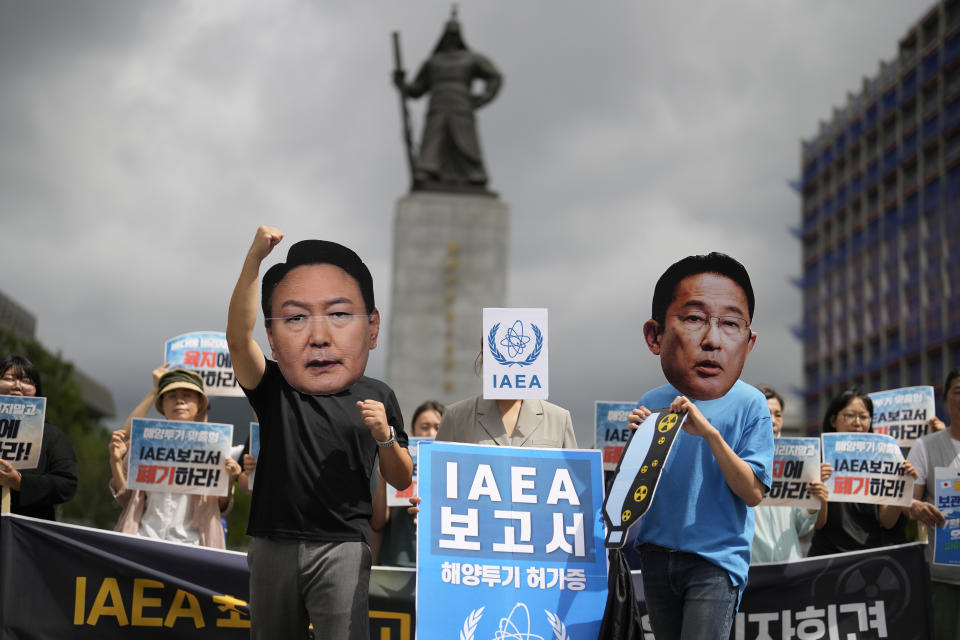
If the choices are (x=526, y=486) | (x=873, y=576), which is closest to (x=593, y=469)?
(x=526, y=486)

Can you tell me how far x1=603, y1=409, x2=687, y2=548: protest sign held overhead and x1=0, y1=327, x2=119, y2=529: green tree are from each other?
25921 mm

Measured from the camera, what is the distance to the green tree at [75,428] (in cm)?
2947

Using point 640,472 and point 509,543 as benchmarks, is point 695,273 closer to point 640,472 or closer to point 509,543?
point 640,472

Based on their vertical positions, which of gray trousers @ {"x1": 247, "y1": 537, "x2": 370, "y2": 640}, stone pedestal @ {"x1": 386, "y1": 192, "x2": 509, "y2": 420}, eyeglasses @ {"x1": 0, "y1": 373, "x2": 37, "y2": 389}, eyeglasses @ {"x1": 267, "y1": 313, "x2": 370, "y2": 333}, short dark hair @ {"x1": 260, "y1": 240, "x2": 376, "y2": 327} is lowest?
gray trousers @ {"x1": 247, "y1": 537, "x2": 370, "y2": 640}

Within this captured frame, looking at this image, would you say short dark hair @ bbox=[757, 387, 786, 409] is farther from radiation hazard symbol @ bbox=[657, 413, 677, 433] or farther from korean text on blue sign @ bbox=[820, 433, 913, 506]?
radiation hazard symbol @ bbox=[657, 413, 677, 433]

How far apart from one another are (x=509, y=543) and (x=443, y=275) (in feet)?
39.9

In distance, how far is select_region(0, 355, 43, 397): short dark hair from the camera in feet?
18.2

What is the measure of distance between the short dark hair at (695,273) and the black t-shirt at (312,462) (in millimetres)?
1190

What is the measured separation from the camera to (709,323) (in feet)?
13.9

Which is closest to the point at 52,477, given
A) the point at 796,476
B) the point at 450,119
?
the point at 796,476

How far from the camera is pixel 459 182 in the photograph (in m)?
16.8

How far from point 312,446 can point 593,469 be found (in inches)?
52.8

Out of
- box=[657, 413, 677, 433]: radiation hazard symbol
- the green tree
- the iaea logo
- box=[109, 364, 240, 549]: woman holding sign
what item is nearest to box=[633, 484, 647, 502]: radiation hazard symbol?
box=[657, 413, 677, 433]: radiation hazard symbol

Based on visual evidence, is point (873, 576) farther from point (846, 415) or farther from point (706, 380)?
point (706, 380)
